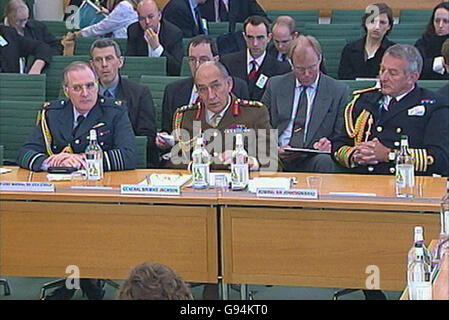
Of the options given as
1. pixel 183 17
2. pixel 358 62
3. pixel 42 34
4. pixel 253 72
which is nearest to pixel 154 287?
pixel 253 72

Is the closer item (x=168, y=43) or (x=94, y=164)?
(x=94, y=164)

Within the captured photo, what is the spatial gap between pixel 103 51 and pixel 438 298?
3535 millimetres

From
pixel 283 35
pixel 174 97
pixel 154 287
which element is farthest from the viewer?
pixel 283 35

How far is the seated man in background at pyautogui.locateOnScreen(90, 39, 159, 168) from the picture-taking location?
5602mm

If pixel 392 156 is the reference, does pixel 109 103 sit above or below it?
above

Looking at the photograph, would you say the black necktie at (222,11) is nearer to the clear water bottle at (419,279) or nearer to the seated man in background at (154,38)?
the seated man in background at (154,38)

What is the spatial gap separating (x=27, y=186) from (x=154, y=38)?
292cm

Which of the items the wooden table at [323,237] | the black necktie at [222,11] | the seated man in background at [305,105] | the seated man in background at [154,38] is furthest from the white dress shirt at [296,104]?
the black necktie at [222,11]

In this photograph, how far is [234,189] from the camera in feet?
13.5

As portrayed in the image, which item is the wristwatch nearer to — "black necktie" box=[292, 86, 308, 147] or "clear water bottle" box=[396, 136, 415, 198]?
"clear water bottle" box=[396, 136, 415, 198]

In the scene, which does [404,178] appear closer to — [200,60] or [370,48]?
[200,60]

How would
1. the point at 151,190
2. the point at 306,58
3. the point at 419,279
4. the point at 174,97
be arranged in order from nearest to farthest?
the point at 419,279, the point at 151,190, the point at 306,58, the point at 174,97

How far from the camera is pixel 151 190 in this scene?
A: 4.09 metres

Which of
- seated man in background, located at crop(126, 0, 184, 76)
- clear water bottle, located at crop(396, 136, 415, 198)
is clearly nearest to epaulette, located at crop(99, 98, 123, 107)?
clear water bottle, located at crop(396, 136, 415, 198)
